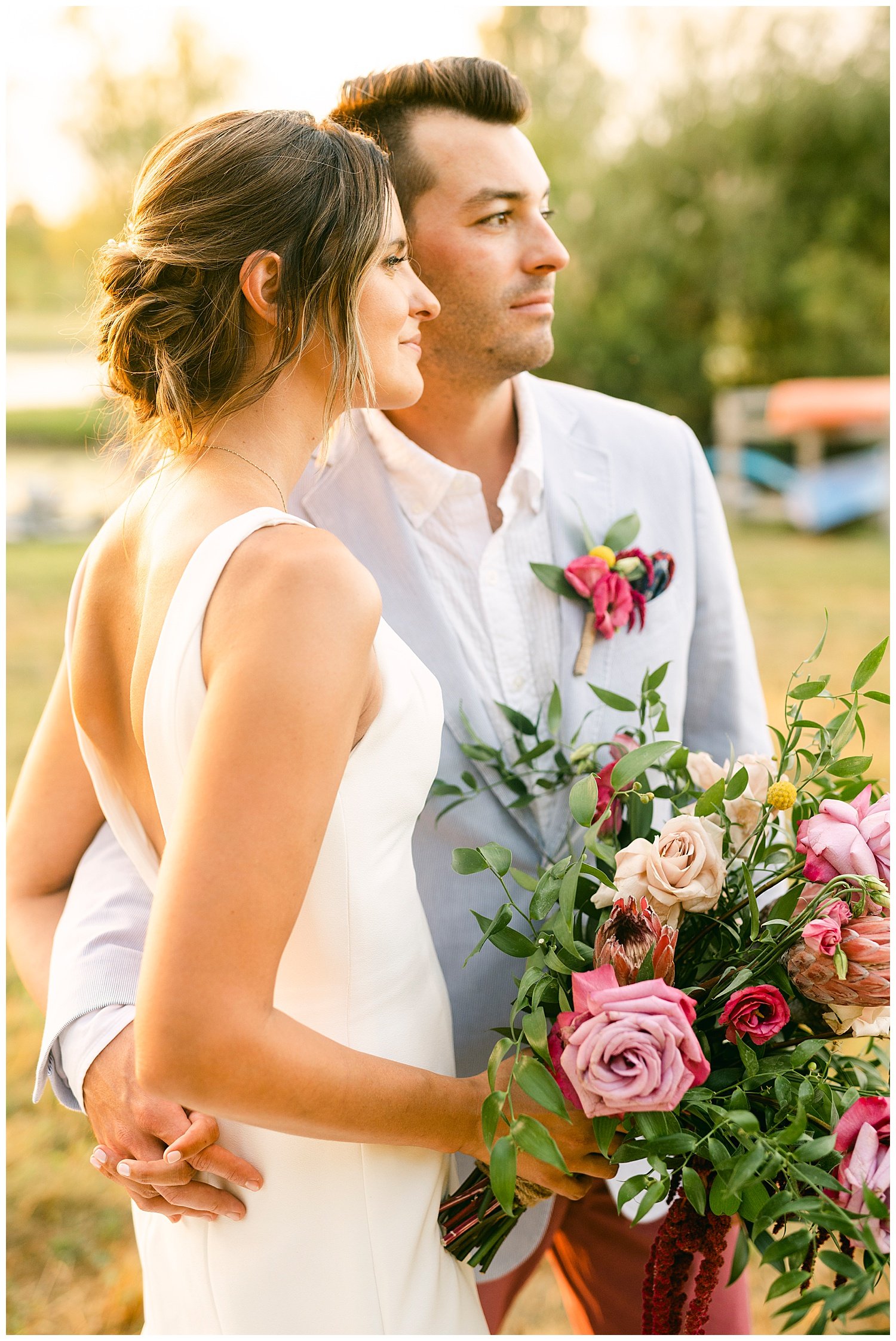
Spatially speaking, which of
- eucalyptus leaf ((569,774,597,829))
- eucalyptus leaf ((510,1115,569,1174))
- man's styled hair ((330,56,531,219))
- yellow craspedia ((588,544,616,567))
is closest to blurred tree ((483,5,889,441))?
man's styled hair ((330,56,531,219))

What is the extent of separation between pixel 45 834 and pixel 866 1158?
51.7 inches

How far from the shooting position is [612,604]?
1.95 m

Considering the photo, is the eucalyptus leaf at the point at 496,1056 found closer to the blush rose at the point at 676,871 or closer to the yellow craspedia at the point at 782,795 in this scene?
the blush rose at the point at 676,871

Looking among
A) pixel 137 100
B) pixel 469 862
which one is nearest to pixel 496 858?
pixel 469 862

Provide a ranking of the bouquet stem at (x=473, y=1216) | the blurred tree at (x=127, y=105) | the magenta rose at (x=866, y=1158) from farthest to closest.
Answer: the blurred tree at (x=127, y=105) < the bouquet stem at (x=473, y=1216) < the magenta rose at (x=866, y=1158)

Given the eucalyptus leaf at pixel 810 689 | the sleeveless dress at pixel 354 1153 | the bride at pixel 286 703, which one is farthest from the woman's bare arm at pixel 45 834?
the eucalyptus leaf at pixel 810 689

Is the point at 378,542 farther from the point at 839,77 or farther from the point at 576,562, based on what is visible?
the point at 839,77

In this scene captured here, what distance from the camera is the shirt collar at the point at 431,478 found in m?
2.06

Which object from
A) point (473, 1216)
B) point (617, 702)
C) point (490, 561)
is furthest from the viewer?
point (490, 561)

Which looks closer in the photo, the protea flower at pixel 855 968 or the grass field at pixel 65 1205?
the protea flower at pixel 855 968

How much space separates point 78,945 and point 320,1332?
0.65 m

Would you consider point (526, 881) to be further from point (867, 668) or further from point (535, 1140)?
point (867, 668)

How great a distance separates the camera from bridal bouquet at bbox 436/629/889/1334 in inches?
44.8

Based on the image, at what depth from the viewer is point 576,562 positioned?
1971 millimetres
